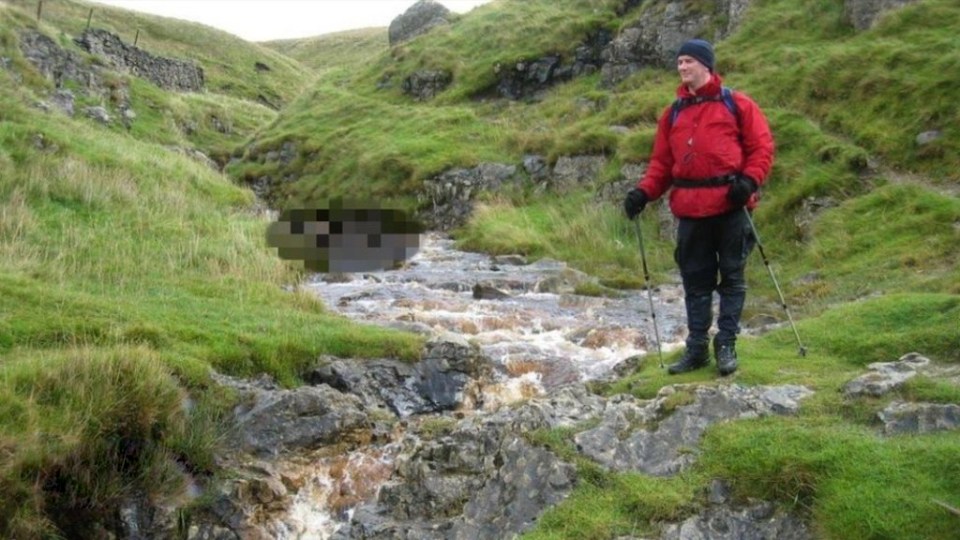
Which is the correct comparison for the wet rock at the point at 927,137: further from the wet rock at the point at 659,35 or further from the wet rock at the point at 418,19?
the wet rock at the point at 418,19

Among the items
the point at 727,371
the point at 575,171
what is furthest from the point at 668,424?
the point at 575,171

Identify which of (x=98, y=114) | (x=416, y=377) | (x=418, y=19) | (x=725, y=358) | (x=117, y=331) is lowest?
(x=416, y=377)

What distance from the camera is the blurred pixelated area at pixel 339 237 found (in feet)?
61.3

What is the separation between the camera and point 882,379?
24.6 ft

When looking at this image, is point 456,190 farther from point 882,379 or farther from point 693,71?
point 882,379

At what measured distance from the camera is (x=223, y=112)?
56875 mm

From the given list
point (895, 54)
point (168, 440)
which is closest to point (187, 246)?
point (168, 440)

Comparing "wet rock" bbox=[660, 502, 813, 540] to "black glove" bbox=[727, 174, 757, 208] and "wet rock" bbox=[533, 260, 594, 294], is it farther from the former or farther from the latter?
"wet rock" bbox=[533, 260, 594, 294]

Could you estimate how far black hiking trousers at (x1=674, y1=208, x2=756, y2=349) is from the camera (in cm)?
876

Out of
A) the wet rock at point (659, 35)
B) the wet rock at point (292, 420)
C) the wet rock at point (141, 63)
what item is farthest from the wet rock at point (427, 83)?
the wet rock at point (292, 420)

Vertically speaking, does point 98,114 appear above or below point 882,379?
above

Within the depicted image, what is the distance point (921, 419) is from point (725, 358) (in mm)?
2348

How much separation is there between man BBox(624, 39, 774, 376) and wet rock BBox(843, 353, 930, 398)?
4.44 feet

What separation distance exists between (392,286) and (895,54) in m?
15.1
